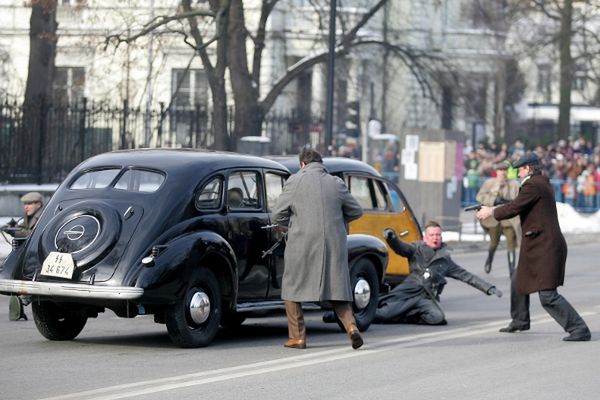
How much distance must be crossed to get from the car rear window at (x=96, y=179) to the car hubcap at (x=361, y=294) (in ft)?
8.89

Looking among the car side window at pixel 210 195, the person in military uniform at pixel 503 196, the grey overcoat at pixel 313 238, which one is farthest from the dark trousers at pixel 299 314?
the person in military uniform at pixel 503 196

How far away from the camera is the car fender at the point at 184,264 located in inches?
450

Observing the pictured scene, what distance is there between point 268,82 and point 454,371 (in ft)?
140

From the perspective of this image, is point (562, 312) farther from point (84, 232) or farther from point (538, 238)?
point (84, 232)

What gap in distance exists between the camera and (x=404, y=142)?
30141 millimetres

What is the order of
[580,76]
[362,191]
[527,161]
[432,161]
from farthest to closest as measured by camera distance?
[580,76] < [432,161] < [362,191] < [527,161]

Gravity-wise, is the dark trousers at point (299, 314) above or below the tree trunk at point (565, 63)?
below

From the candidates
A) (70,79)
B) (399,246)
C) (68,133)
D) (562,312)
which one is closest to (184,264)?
(399,246)

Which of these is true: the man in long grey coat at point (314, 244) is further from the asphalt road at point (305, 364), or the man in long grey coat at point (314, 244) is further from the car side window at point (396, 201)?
the car side window at point (396, 201)

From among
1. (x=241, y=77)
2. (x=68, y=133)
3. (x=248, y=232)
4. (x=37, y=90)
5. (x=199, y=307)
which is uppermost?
(x=241, y=77)

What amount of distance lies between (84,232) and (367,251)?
3.22 metres

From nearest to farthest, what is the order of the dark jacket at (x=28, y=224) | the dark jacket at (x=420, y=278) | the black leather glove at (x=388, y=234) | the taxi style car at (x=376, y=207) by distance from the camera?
the black leather glove at (x=388, y=234) → the dark jacket at (x=28, y=224) → the dark jacket at (x=420, y=278) → the taxi style car at (x=376, y=207)

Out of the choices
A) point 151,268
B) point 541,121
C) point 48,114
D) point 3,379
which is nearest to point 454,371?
point 151,268

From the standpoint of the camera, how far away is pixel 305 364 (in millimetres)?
11047
